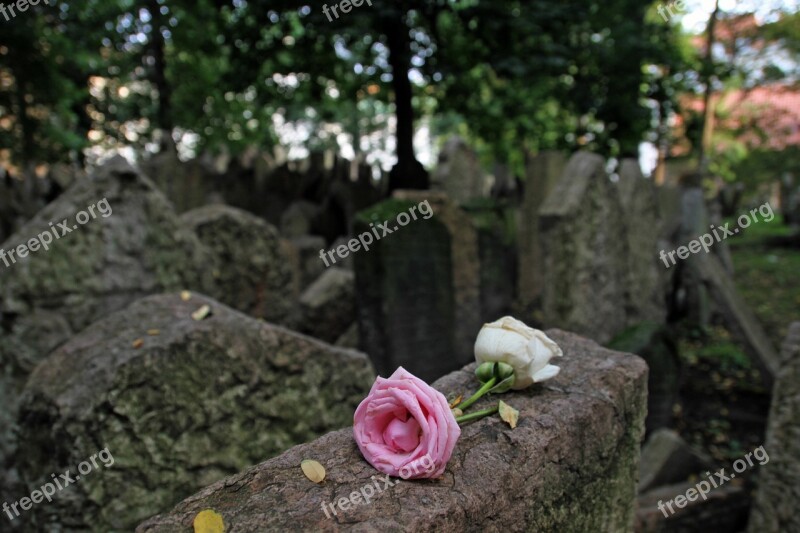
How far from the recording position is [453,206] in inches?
213

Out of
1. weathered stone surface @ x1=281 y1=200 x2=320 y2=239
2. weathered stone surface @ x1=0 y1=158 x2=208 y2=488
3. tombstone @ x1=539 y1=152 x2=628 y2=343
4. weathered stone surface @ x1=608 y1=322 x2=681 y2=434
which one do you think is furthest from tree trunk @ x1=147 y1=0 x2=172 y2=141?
weathered stone surface @ x1=608 y1=322 x2=681 y2=434

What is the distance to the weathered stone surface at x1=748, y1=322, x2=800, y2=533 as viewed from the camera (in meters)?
2.56

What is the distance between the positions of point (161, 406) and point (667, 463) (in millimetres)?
2841

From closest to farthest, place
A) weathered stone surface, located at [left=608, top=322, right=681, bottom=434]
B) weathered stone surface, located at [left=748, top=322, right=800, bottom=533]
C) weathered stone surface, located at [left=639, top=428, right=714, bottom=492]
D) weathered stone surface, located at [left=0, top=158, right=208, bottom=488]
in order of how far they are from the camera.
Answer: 1. weathered stone surface, located at [left=748, top=322, right=800, bottom=533]
2. weathered stone surface, located at [left=0, top=158, right=208, bottom=488]
3. weathered stone surface, located at [left=639, top=428, right=714, bottom=492]
4. weathered stone surface, located at [left=608, top=322, right=681, bottom=434]

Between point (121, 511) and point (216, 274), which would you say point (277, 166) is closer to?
point (216, 274)

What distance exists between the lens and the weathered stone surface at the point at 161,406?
1.84 m

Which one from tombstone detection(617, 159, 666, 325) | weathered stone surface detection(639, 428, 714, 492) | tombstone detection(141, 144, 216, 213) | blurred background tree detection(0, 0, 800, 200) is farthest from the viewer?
tombstone detection(141, 144, 216, 213)

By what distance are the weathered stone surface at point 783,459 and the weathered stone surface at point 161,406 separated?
2097 mm

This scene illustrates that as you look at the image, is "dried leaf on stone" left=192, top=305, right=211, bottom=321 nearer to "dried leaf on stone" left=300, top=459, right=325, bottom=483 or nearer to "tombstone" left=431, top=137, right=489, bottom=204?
"dried leaf on stone" left=300, top=459, right=325, bottom=483

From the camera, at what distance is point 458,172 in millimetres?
10047

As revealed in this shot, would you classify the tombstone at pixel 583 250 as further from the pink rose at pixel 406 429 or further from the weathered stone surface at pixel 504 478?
the pink rose at pixel 406 429

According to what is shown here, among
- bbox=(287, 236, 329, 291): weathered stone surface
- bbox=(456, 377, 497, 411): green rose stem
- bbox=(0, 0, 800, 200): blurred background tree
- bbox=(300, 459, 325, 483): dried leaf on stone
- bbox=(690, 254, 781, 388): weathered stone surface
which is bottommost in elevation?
bbox=(690, 254, 781, 388): weathered stone surface

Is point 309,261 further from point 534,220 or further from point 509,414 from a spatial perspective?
point 509,414

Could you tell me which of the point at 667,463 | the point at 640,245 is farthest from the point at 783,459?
the point at 640,245
